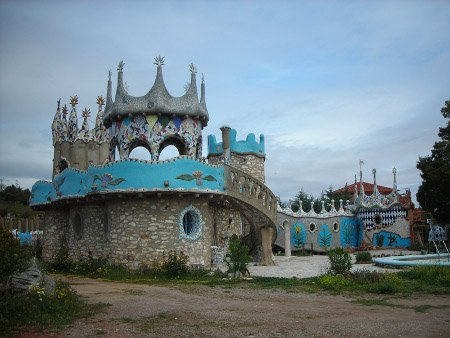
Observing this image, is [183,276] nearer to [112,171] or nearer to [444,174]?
[112,171]

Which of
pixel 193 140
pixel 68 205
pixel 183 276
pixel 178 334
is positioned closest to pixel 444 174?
pixel 193 140

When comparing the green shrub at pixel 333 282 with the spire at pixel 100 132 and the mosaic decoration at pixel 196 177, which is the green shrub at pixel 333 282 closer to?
the mosaic decoration at pixel 196 177

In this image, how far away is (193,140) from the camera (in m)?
21.7

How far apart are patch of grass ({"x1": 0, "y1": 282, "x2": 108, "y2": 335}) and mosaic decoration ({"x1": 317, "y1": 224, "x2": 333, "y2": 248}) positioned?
25.8 m

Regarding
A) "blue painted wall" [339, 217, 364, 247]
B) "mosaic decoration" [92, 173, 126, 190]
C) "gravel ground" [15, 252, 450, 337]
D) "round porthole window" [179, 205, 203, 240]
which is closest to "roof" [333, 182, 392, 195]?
"blue painted wall" [339, 217, 364, 247]

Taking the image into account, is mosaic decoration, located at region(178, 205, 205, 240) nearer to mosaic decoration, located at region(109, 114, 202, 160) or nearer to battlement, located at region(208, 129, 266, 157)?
mosaic decoration, located at region(109, 114, 202, 160)

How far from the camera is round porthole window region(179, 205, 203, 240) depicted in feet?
65.2

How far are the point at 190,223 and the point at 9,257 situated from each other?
1110 cm

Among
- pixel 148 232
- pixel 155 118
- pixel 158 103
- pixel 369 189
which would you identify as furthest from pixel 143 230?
pixel 369 189

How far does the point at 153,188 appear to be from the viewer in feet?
61.9

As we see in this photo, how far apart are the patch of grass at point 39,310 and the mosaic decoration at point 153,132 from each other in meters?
10.4

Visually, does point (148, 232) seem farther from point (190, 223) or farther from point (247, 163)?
point (247, 163)

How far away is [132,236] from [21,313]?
385 inches

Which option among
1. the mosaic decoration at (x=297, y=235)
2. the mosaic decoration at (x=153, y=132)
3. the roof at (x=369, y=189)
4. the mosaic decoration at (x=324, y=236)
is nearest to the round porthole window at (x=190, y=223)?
the mosaic decoration at (x=153, y=132)
